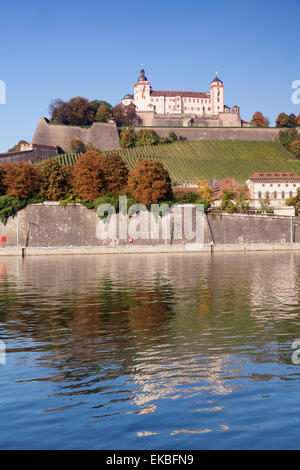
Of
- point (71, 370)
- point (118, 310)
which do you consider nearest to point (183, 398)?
point (71, 370)

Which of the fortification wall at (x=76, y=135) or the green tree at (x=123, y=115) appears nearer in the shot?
the fortification wall at (x=76, y=135)

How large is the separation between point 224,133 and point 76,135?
121ft

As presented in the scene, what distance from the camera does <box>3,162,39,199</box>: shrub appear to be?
2564 inches

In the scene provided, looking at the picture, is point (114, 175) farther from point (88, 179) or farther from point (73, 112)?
point (73, 112)

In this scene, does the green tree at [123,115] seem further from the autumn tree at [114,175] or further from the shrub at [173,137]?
the autumn tree at [114,175]

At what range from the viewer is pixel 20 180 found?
65.0 m

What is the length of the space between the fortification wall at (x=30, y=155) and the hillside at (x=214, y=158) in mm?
2493

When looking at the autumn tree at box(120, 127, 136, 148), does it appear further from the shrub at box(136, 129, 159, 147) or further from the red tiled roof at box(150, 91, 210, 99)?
the red tiled roof at box(150, 91, 210, 99)

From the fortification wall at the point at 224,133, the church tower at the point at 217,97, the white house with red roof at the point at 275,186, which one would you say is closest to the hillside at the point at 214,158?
the fortification wall at the point at 224,133

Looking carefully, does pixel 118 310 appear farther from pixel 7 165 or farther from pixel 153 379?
pixel 7 165

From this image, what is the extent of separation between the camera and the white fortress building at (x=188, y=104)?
14975cm

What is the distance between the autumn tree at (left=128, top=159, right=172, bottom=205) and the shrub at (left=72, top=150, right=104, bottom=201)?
3611 millimetres

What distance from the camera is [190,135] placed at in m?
136

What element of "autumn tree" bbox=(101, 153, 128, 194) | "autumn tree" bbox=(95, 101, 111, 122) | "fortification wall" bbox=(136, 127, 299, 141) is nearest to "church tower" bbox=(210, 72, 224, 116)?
"fortification wall" bbox=(136, 127, 299, 141)
